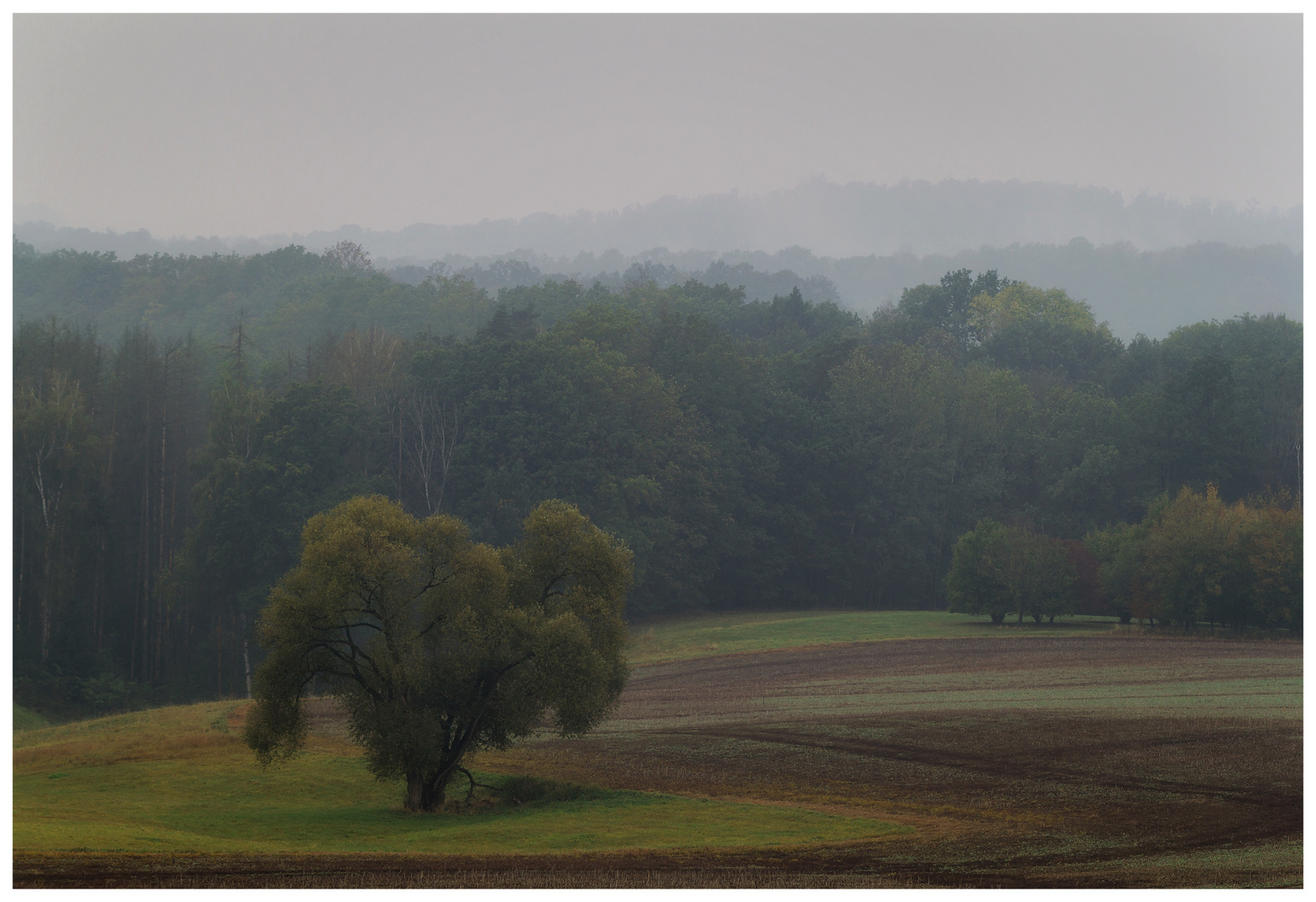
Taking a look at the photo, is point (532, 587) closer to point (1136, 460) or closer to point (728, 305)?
point (1136, 460)

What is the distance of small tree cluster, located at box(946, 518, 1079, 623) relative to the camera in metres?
68.5

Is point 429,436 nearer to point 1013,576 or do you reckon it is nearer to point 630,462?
point 630,462

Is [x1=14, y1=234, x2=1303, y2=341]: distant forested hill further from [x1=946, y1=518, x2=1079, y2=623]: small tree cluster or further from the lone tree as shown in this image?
the lone tree

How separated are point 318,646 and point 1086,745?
22609 mm

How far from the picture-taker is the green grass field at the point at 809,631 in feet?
214

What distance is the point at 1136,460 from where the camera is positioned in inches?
3236

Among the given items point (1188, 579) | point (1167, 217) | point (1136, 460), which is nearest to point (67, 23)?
point (1188, 579)

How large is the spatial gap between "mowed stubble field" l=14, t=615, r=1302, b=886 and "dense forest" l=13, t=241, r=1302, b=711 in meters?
16.4

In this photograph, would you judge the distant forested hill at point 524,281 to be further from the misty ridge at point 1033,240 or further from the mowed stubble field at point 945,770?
the mowed stubble field at point 945,770

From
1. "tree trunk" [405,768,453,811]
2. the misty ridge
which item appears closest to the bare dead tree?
"tree trunk" [405,768,453,811]

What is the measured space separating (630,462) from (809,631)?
16246 mm

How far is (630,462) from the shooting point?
7612cm

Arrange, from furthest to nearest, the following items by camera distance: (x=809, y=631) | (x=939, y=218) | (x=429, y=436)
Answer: (x=939, y=218) < (x=429, y=436) < (x=809, y=631)

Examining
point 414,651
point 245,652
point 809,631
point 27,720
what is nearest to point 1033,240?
point 809,631
